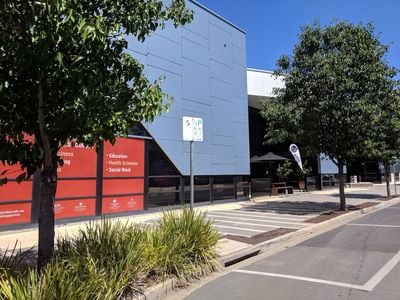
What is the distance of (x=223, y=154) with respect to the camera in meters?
22.0

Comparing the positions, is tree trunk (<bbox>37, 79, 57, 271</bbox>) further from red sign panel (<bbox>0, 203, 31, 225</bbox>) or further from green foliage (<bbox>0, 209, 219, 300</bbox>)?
red sign panel (<bbox>0, 203, 31, 225</bbox>)

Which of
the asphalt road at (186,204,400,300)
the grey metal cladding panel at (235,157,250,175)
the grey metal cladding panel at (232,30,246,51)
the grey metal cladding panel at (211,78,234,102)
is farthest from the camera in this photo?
the grey metal cladding panel at (232,30,246,51)

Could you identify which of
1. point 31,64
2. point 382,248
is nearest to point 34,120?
point 31,64

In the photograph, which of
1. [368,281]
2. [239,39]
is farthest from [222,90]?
[368,281]

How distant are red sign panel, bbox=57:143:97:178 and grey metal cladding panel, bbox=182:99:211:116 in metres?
6.00

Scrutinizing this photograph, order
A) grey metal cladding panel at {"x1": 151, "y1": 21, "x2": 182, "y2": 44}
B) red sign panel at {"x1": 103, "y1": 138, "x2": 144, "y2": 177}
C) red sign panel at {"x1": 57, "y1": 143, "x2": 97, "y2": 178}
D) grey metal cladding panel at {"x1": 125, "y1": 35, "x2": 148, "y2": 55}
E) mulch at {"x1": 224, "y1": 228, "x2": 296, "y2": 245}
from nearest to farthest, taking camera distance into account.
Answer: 1. mulch at {"x1": 224, "y1": 228, "x2": 296, "y2": 245}
2. red sign panel at {"x1": 57, "y1": 143, "x2": 97, "y2": 178}
3. red sign panel at {"x1": 103, "y1": 138, "x2": 144, "y2": 177}
4. grey metal cladding panel at {"x1": 125, "y1": 35, "x2": 148, "y2": 55}
5. grey metal cladding panel at {"x1": 151, "y1": 21, "x2": 182, "y2": 44}

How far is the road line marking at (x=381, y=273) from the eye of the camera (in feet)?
22.9

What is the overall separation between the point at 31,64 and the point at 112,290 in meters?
2.94

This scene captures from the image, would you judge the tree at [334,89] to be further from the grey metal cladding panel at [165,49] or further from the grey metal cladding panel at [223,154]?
the grey metal cladding panel at [165,49]

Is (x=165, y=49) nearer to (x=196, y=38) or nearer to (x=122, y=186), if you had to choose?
(x=196, y=38)

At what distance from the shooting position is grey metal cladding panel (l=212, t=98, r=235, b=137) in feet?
71.5

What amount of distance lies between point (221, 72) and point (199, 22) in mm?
2820

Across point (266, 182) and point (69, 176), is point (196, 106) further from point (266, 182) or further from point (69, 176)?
point (266, 182)

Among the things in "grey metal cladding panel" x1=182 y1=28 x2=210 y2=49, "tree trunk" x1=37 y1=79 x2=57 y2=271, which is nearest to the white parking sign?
"tree trunk" x1=37 y1=79 x2=57 y2=271
